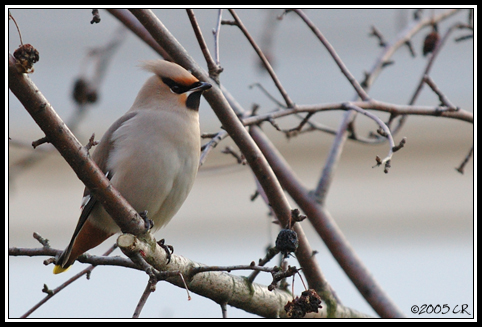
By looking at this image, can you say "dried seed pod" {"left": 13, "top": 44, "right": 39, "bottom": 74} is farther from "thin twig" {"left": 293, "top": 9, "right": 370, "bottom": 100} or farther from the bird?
"thin twig" {"left": 293, "top": 9, "right": 370, "bottom": 100}

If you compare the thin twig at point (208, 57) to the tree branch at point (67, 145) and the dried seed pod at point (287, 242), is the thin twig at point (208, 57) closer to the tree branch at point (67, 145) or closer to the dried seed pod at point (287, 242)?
the tree branch at point (67, 145)

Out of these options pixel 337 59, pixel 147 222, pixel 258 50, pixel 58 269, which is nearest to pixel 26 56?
pixel 147 222

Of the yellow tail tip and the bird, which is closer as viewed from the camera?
the bird

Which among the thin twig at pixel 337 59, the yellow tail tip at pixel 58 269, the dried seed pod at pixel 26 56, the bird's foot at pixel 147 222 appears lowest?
Answer: the yellow tail tip at pixel 58 269

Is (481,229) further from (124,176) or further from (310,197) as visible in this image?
(124,176)

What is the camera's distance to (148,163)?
303 centimetres

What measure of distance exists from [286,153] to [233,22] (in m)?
4.05

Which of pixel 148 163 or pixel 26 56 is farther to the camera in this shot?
pixel 148 163

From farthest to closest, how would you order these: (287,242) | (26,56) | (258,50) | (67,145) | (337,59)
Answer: (337,59) < (258,50) < (287,242) < (67,145) < (26,56)

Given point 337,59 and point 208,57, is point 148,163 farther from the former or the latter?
point 337,59

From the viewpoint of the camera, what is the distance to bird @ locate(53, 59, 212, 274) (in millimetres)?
3033

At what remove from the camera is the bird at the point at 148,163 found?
119 inches

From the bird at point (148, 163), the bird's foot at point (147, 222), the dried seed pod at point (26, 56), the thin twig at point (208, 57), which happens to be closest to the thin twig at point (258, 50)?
the thin twig at point (208, 57)

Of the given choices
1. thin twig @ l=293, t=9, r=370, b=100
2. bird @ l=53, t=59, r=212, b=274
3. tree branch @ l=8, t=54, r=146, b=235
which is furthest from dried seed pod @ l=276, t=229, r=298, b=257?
thin twig @ l=293, t=9, r=370, b=100
